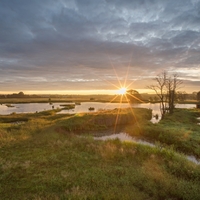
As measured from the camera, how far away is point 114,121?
42281 millimetres

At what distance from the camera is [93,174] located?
12469mm

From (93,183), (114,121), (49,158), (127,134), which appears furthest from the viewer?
(114,121)

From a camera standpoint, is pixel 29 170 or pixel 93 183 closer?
pixel 93 183

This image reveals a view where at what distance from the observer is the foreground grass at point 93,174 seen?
10094 millimetres

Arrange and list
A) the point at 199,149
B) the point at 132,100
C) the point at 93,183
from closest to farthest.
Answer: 1. the point at 93,183
2. the point at 199,149
3. the point at 132,100

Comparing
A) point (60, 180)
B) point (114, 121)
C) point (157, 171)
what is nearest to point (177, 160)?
point (157, 171)

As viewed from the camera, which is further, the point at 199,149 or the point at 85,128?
the point at 85,128

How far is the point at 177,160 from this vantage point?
51.9 feet

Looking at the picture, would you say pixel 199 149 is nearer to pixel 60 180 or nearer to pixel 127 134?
pixel 127 134

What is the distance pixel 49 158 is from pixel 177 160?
1123 cm

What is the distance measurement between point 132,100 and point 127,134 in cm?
12227

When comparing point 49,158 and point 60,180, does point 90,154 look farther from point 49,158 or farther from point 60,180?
point 60,180

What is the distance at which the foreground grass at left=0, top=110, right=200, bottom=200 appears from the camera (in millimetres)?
10094

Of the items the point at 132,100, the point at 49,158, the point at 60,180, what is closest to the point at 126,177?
the point at 60,180
